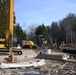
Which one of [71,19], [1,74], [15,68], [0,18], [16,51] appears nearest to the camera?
[1,74]

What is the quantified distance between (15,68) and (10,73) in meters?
2.00

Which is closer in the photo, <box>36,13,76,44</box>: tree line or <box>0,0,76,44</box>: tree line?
<box>0,0,76,44</box>: tree line

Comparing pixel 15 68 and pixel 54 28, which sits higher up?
pixel 54 28

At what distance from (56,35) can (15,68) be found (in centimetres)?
8443

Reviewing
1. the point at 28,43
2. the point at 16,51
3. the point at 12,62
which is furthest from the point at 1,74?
the point at 28,43

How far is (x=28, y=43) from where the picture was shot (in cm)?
4188

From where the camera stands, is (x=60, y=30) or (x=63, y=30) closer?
(x=63, y=30)

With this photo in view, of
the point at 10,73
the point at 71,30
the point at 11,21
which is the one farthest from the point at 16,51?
the point at 71,30

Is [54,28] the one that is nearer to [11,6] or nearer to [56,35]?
[56,35]

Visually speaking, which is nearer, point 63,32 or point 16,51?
point 16,51

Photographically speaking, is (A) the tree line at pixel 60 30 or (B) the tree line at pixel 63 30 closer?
(A) the tree line at pixel 60 30

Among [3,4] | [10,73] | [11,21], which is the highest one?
[3,4]

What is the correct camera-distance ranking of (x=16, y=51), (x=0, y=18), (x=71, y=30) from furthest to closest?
(x=71, y=30)
(x=0, y=18)
(x=16, y=51)

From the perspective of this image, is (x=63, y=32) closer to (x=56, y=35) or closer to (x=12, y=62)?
(x=56, y=35)
